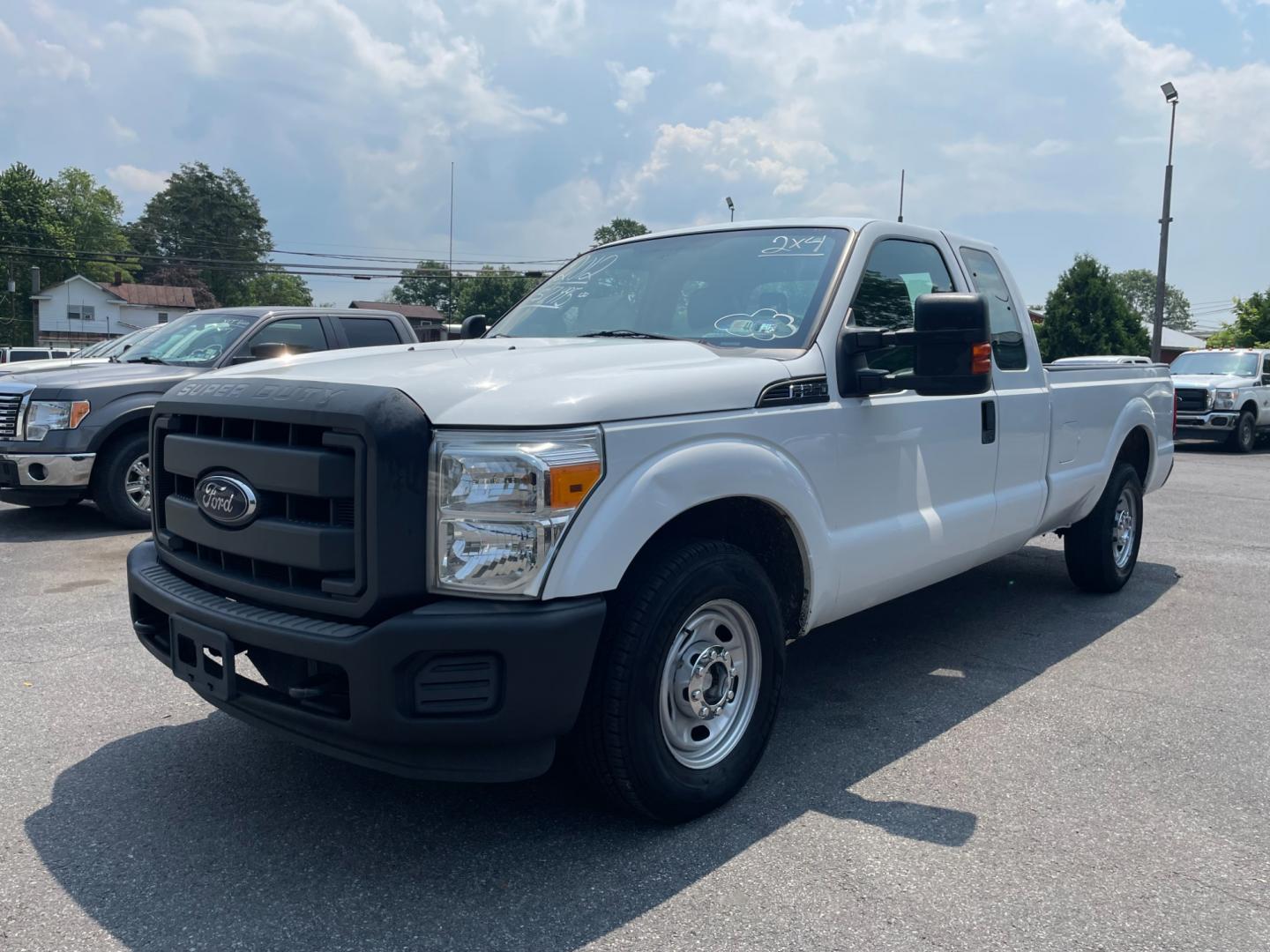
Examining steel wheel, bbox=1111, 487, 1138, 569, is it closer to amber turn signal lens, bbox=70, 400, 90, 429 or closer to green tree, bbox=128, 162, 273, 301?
amber turn signal lens, bbox=70, 400, 90, 429

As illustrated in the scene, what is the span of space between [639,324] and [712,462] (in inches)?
48.4

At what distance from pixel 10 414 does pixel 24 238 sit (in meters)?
75.7

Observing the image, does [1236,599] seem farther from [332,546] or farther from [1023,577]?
[332,546]

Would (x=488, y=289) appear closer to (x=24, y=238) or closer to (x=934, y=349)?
(x=24, y=238)

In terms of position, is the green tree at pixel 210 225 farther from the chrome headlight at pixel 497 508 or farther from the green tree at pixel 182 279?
the chrome headlight at pixel 497 508

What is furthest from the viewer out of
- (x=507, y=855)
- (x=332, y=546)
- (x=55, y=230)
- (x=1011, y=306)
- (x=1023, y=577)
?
(x=55, y=230)

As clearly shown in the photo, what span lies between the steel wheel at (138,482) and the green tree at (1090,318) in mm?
30726

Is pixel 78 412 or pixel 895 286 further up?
pixel 895 286

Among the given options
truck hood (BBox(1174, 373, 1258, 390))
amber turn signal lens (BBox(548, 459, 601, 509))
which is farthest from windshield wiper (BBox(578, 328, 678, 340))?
truck hood (BBox(1174, 373, 1258, 390))

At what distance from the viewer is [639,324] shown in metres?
4.17

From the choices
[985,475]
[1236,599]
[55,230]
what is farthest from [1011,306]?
[55,230]

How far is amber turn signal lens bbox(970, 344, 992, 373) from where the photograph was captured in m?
3.58

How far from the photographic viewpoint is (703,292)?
13.6 ft

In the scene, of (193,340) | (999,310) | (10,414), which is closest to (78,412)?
(10,414)
